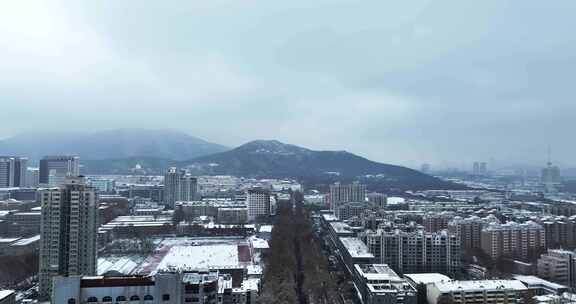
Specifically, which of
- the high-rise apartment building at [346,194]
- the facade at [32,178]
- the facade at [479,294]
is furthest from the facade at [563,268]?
the facade at [32,178]

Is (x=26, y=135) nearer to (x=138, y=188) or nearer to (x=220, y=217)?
(x=138, y=188)

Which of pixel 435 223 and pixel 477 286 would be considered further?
pixel 435 223

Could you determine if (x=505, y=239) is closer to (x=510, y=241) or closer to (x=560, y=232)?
(x=510, y=241)

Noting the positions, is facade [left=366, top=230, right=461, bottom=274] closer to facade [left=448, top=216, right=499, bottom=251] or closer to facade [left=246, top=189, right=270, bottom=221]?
facade [left=448, top=216, right=499, bottom=251]

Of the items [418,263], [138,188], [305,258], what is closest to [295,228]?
[305,258]

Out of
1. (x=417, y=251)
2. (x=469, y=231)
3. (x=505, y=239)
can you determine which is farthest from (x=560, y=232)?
(x=417, y=251)
